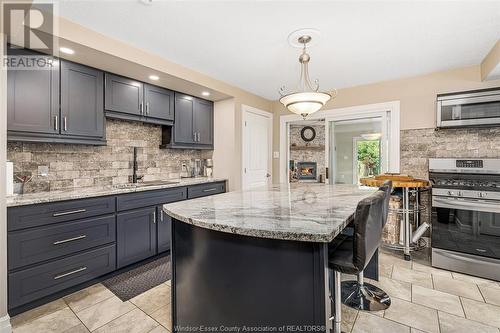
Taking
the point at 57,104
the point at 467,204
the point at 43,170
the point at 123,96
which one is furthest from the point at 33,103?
the point at 467,204

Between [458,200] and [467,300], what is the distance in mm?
1042

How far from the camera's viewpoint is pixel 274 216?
1296mm

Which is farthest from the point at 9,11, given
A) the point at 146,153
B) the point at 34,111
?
the point at 146,153

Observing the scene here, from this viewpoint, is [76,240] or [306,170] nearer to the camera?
[76,240]

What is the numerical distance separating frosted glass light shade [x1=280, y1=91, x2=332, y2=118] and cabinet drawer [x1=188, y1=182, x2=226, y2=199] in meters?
1.81

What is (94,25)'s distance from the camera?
2.12 metres

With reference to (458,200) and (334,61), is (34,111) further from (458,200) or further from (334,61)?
(458,200)

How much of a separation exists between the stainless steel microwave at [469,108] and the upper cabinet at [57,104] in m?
4.13

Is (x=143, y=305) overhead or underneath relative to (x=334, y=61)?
underneath

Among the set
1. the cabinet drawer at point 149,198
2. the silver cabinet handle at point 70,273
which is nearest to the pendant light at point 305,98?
the cabinet drawer at point 149,198

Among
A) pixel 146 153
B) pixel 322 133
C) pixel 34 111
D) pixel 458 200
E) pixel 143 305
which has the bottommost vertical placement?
pixel 143 305

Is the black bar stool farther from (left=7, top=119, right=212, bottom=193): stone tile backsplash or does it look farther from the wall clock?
the wall clock

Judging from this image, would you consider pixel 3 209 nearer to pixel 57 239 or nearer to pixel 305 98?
pixel 57 239

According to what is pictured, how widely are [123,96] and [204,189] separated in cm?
160
